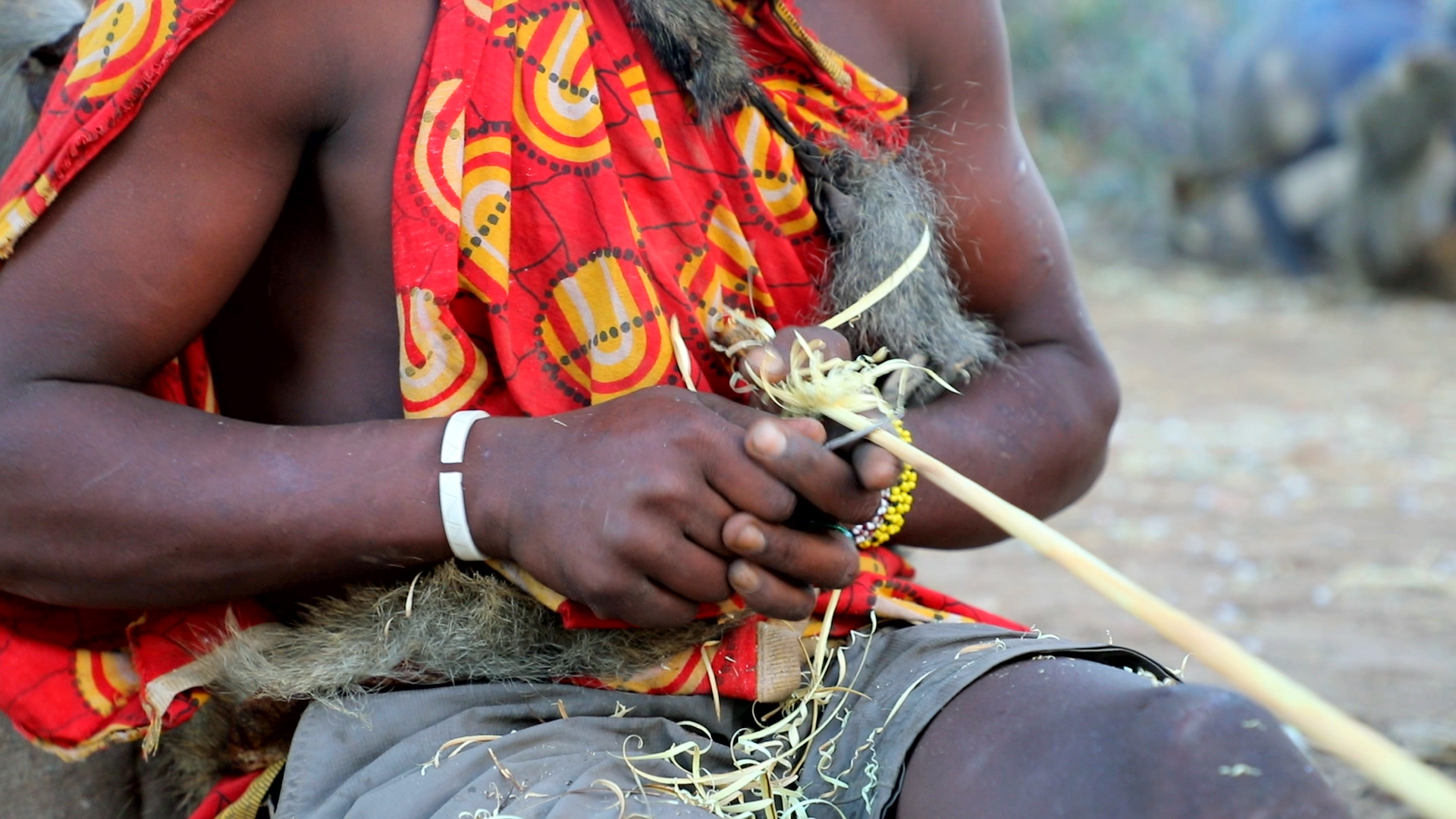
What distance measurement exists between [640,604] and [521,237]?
1.49 ft

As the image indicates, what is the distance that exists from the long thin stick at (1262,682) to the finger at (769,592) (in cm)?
21

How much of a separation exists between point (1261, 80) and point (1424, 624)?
24.1ft

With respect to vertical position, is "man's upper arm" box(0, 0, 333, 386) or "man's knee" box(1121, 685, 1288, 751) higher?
"man's upper arm" box(0, 0, 333, 386)

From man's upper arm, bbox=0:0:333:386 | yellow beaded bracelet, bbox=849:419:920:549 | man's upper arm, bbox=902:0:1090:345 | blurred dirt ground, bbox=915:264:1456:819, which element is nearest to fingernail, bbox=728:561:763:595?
yellow beaded bracelet, bbox=849:419:920:549

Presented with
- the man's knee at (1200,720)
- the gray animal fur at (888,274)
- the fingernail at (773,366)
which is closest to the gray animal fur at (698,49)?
the gray animal fur at (888,274)

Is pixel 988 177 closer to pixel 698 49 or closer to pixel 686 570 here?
pixel 698 49

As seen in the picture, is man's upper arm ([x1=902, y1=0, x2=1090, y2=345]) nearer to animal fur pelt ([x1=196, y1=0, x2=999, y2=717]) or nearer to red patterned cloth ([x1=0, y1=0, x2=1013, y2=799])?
red patterned cloth ([x1=0, y1=0, x2=1013, y2=799])

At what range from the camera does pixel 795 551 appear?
134cm

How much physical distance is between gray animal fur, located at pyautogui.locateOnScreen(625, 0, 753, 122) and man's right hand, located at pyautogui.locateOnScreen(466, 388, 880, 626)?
0.41 m

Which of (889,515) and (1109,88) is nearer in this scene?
(889,515)

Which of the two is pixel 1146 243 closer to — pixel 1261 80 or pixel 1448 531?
pixel 1261 80

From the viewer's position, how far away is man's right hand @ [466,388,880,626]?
1.31m

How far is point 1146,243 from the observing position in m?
11.5

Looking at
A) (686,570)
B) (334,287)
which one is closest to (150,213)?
(334,287)
